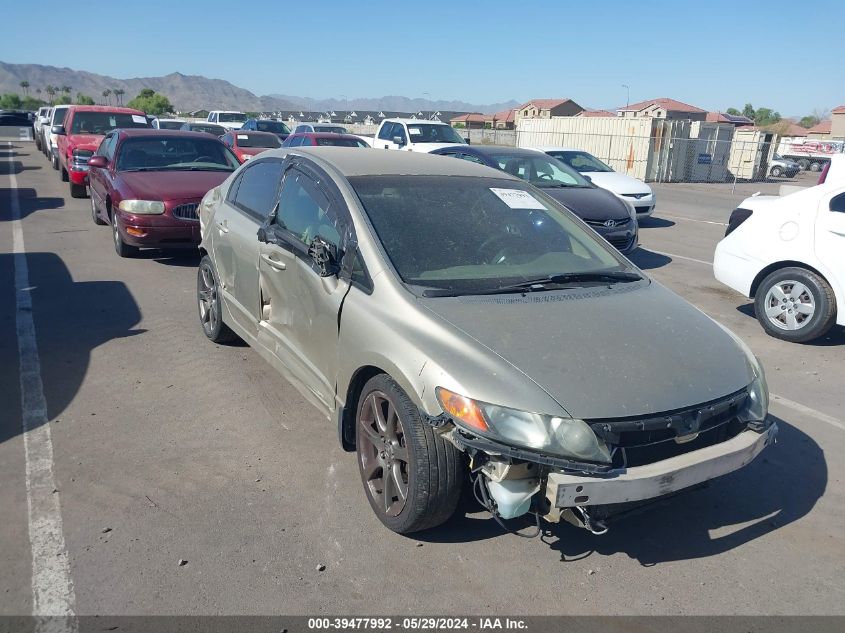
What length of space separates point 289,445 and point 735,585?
8.32ft

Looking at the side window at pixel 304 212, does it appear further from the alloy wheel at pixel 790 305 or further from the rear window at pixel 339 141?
the rear window at pixel 339 141

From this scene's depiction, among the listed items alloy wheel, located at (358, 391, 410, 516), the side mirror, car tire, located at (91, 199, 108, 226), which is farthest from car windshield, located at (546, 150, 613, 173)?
alloy wheel, located at (358, 391, 410, 516)

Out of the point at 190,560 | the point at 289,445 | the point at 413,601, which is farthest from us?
the point at 289,445

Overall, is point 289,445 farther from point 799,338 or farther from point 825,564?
point 799,338

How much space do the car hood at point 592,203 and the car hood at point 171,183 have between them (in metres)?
4.60

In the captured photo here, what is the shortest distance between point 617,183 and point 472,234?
11196 millimetres

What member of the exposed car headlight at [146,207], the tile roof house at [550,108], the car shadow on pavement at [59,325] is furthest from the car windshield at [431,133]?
the tile roof house at [550,108]

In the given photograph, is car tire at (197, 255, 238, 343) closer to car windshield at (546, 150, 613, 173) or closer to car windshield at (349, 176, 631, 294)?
car windshield at (349, 176, 631, 294)

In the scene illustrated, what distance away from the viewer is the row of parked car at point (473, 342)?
294cm

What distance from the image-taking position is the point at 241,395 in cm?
508

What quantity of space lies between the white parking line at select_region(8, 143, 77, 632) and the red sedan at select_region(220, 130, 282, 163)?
486 inches

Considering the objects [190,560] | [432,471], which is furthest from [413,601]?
[190,560]

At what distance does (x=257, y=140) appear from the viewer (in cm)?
1875

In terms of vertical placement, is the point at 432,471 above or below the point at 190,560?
above
